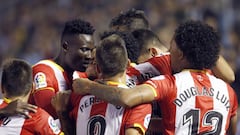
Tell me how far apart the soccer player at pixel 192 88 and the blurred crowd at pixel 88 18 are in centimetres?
595

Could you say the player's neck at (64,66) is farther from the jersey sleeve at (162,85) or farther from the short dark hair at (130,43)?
the jersey sleeve at (162,85)

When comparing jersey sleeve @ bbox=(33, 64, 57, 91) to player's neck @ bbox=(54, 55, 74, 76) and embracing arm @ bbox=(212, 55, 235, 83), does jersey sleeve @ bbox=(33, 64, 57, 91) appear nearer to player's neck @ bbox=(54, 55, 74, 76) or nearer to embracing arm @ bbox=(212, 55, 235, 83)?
player's neck @ bbox=(54, 55, 74, 76)

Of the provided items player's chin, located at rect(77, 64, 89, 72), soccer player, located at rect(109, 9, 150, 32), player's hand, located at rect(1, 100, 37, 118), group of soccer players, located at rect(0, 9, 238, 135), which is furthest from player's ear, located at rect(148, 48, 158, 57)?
player's hand, located at rect(1, 100, 37, 118)

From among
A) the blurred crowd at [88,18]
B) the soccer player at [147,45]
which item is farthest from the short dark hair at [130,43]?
the blurred crowd at [88,18]

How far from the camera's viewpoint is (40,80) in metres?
6.25

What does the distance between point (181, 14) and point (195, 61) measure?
25.8 ft

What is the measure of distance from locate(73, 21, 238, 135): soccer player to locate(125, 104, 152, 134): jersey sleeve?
13 cm

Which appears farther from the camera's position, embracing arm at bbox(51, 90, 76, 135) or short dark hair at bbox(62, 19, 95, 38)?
A: short dark hair at bbox(62, 19, 95, 38)

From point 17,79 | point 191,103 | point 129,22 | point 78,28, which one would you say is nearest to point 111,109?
point 191,103

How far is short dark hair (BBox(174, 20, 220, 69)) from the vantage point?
5387mm

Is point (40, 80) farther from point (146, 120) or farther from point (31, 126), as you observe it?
point (146, 120)

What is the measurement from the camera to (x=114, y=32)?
5852 mm

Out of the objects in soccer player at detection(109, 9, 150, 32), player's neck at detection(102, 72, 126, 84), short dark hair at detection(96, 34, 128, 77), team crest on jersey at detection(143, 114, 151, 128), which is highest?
short dark hair at detection(96, 34, 128, 77)

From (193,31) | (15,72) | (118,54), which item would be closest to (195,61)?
(193,31)
